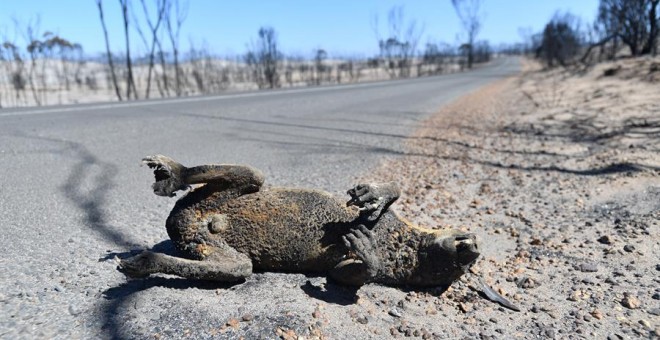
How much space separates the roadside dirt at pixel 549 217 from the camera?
9.25ft

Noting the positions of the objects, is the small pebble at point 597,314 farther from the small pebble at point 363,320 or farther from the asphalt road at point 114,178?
the asphalt road at point 114,178

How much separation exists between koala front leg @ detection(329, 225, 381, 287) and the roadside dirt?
0.33 meters

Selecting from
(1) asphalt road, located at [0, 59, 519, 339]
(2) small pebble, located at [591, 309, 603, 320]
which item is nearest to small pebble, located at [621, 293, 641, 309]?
(2) small pebble, located at [591, 309, 603, 320]

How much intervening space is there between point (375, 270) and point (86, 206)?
108 inches

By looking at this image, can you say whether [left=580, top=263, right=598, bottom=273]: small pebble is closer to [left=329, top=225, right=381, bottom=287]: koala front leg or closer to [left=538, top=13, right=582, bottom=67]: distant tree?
[left=329, top=225, right=381, bottom=287]: koala front leg

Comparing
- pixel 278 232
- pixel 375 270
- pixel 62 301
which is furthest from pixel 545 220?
pixel 62 301

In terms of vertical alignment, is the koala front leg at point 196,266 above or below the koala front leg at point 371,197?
below

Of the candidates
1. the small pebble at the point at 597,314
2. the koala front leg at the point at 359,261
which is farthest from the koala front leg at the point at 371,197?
the small pebble at the point at 597,314

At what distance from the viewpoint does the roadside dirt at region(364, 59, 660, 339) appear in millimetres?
2818

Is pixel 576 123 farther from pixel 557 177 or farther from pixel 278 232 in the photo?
pixel 278 232

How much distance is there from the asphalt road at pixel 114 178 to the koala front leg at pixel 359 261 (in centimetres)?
75

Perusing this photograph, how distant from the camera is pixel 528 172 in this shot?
6492 millimetres

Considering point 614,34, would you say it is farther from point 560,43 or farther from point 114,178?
point 114,178

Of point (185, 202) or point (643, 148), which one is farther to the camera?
point (643, 148)
